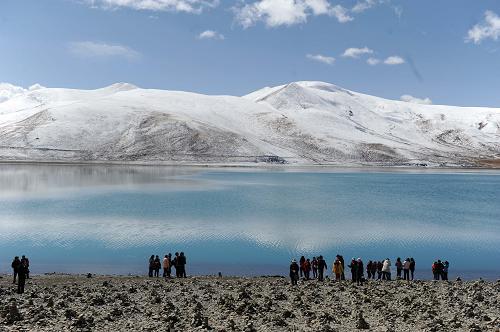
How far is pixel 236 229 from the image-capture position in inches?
1800

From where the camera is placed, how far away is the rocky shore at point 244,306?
16.6 m

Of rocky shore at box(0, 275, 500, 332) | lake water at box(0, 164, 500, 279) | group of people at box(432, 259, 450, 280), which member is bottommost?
rocky shore at box(0, 275, 500, 332)

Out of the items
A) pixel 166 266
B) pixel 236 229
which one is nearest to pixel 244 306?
pixel 166 266

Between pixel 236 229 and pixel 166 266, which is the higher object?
pixel 236 229

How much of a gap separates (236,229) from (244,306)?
2676cm

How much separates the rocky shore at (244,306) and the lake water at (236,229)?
738 centimetres

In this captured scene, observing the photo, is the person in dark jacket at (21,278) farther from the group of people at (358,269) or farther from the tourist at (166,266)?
the group of people at (358,269)

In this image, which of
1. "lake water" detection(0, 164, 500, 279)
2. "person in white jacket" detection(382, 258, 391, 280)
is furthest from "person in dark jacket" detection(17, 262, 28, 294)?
"person in white jacket" detection(382, 258, 391, 280)

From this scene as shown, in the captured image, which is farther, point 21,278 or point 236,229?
point 236,229

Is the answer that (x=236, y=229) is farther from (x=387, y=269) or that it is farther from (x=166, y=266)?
(x=387, y=269)

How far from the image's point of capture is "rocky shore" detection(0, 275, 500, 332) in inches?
652

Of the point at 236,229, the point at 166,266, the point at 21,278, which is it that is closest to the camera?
the point at 21,278

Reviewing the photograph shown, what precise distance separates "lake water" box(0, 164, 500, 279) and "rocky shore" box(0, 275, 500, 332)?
7.38 m

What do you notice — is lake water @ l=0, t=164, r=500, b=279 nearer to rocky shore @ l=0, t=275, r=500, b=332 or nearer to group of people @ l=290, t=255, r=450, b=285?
group of people @ l=290, t=255, r=450, b=285
